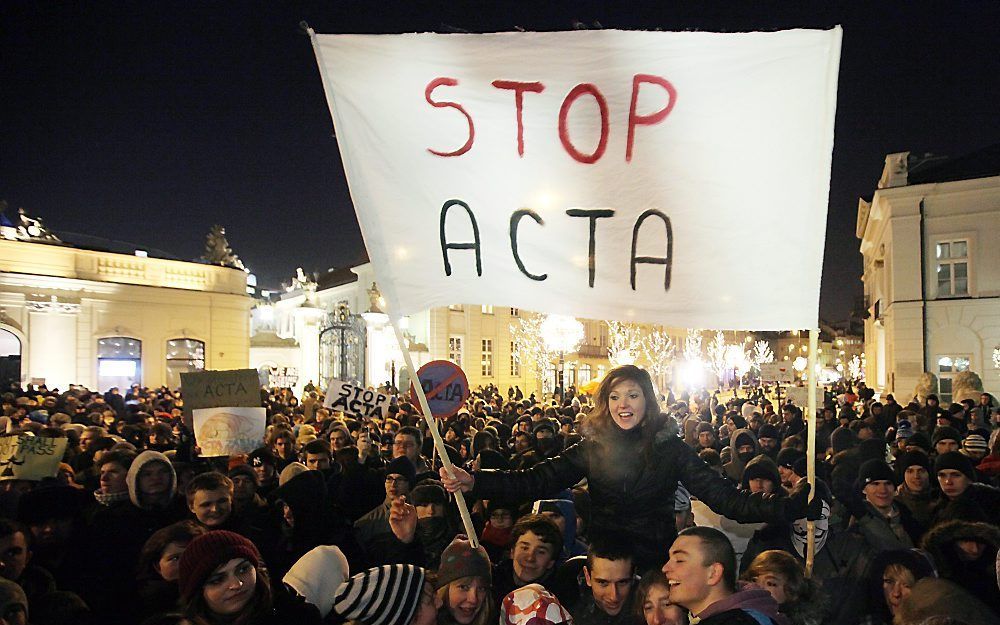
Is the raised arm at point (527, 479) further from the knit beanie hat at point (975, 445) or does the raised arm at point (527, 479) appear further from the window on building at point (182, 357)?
the window on building at point (182, 357)

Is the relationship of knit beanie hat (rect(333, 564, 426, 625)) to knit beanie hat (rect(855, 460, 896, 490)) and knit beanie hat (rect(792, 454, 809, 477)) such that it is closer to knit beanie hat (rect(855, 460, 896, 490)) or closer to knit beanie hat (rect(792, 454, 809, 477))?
knit beanie hat (rect(855, 460, 896, 490))

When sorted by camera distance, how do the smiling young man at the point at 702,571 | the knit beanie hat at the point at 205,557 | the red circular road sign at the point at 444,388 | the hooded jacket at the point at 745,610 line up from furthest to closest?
the red circular road sign at the point at 444,388
the knit beanie hat at the point at 205,557
the smiling young man at the point at 702,571
the hooded jacket at the point at 745,610

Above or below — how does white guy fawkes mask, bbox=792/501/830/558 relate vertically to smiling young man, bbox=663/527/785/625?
below

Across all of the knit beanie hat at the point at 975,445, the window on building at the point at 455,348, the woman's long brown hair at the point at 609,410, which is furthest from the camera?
the window on building at the point at 455,348

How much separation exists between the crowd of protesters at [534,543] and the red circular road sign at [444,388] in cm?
274

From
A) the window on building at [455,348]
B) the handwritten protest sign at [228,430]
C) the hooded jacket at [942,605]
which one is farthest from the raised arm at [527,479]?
the window on building at [455,348]

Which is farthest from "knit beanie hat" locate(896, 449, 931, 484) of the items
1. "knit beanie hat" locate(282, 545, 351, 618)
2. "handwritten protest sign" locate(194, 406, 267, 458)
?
"handwritten protest sign" locate(194, 406, 267, 458)

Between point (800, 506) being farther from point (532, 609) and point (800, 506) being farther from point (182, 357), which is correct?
point (182, 357)

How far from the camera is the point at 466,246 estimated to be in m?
3.91

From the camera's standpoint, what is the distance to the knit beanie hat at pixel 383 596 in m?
3.18

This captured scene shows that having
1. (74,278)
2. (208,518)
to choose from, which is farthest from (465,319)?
(208,518)

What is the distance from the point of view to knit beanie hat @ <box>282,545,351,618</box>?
3457 millimetres


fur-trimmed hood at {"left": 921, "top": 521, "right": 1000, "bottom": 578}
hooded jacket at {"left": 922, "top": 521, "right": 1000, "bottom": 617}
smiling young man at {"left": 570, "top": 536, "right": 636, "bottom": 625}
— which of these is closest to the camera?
smiling young man at {"left": 570, "top": 536, "right": 636, "bottom": 625}

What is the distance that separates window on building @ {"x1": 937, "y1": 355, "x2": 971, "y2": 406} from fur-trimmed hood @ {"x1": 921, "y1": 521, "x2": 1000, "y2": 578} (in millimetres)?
26579
